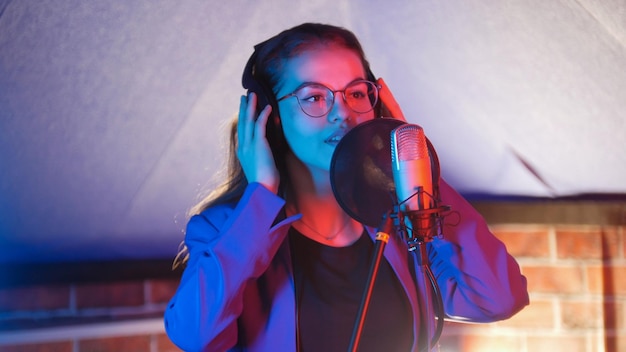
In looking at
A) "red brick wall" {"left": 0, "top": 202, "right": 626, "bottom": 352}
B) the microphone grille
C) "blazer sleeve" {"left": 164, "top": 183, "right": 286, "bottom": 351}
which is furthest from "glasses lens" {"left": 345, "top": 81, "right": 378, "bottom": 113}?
"red brick wall" {"left": 0, "top": 202, "right": 626, "bottom": 352}

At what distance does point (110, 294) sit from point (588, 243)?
5.03 feet

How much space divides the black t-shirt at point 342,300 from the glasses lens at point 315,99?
29cm

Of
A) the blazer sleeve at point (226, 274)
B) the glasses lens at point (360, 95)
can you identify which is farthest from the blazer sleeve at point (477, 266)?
the blazer sleeve at point (226, 274)

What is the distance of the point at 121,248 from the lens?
209 centimetres

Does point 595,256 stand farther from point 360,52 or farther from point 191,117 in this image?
point 191,117

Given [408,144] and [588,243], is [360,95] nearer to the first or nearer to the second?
[408,144]

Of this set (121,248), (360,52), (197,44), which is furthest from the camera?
(121,248)

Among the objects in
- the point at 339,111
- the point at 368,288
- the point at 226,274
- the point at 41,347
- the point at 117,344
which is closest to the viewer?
the point at 368,288

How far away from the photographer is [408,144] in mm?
1006

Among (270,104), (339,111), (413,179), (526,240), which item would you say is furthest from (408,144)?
(526,240)

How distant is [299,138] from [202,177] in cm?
76

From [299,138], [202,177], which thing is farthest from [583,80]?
[202,177]

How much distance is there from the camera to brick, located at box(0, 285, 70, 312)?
6.31 ft

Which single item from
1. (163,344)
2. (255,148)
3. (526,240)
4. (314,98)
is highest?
(314,98)
